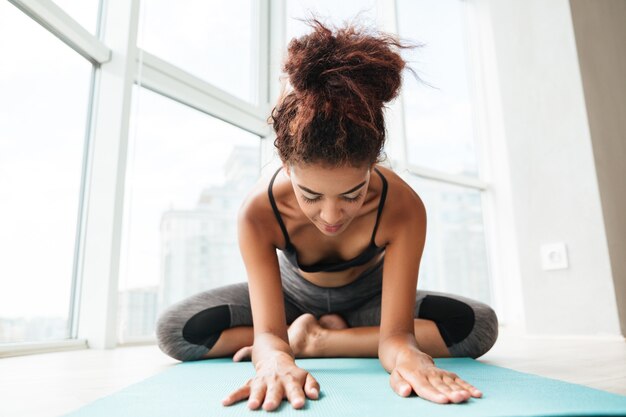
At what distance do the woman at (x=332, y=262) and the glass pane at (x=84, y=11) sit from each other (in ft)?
4.53

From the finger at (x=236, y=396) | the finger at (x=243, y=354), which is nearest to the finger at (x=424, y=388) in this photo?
the finger at (x=236, y=396)

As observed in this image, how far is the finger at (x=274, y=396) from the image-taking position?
0.70 metres

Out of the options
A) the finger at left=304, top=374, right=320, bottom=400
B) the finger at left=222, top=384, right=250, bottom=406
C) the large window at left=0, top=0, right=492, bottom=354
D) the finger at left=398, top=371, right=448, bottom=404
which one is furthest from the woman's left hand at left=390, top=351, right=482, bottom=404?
the large window at left=0, top=0, right=492, bottom=354

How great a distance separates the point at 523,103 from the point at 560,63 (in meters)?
0.27

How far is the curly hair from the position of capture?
0.89 metres

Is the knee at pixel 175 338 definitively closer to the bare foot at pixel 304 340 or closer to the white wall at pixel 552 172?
the bare foot at pixel 304 340

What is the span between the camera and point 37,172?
1845 millimetres

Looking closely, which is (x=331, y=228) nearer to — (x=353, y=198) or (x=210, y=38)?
(x=353, y=198)

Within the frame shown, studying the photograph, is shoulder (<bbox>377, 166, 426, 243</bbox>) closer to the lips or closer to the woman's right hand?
the lips

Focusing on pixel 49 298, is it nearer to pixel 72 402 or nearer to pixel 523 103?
pixel 72 402

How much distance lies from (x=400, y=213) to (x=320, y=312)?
0.55 metres

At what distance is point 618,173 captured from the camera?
98.0 inches

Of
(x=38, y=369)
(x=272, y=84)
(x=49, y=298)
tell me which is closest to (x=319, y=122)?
(x=38, y=369)

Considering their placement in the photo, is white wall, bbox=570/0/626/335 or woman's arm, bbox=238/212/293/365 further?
white wall, bbox=570/0/626/335
